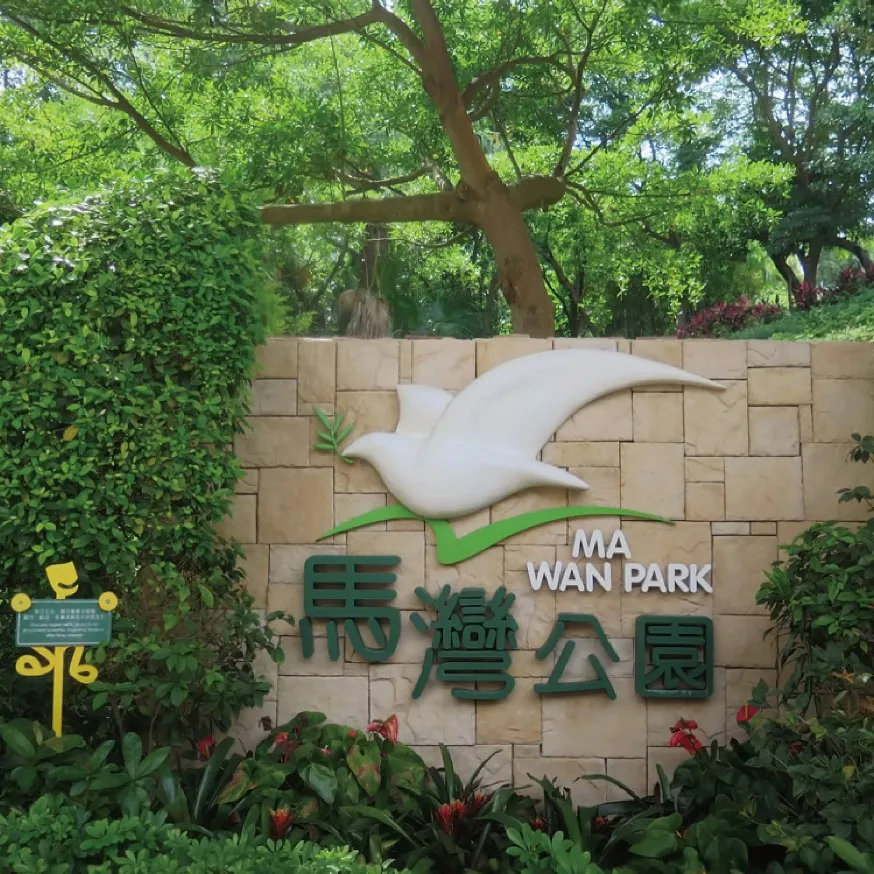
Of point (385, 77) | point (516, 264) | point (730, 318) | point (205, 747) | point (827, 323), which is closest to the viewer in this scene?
point (205, 747)

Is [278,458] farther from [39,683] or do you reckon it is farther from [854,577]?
[854,577]

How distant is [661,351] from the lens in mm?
4395

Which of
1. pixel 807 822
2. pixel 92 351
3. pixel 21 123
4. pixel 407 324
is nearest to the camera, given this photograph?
pixel 807 822

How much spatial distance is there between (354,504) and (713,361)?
1.79 m

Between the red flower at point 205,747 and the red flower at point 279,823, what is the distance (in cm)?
55

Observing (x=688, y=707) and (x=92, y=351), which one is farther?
(x=688, y=707)

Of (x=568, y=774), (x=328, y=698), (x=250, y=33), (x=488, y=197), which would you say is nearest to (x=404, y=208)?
(x=488, y=197)

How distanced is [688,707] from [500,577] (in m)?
1.02

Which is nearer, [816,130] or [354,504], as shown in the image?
[354,504]

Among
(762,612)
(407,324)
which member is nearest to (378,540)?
(762,612)

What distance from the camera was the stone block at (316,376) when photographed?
4410mm

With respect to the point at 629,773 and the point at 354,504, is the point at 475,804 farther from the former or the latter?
the point at 354,504

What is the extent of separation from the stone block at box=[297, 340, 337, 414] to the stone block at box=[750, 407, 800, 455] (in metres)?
1.96

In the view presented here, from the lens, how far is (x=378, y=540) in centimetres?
433
